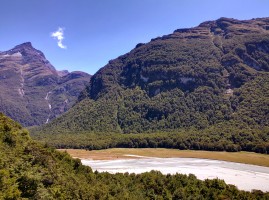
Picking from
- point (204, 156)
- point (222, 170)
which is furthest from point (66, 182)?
point (204, 156)

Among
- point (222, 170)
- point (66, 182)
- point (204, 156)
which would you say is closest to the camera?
point (66, 182)

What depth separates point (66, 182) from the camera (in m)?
43.4

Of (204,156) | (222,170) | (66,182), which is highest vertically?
(66,182)

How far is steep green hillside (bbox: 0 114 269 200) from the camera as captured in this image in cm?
3722

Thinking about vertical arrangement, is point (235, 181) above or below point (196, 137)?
below

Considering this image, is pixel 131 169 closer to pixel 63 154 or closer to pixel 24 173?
pixel 63 154

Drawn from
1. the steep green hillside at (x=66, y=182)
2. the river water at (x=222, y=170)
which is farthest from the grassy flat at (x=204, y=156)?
the steep green hillside at (x=66, y=182)

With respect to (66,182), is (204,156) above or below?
below

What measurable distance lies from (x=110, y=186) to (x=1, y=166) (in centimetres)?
1886

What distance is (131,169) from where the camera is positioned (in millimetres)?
115438

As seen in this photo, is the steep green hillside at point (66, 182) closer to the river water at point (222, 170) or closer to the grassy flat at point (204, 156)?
the river water at point (222, 170)

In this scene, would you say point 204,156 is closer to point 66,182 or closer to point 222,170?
point 222,170

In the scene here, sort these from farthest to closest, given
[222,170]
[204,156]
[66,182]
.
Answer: [204,156] < [222,170] < [66,182]

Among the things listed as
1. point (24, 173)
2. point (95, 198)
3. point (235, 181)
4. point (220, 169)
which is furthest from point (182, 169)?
point (24, 173)
